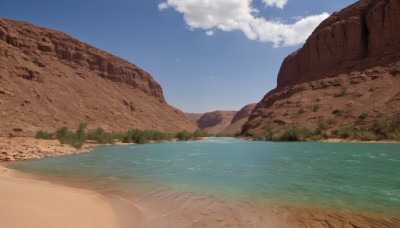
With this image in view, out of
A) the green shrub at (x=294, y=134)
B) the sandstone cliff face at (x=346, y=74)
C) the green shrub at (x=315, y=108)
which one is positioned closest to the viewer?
the green shrub at (x=294, y=134)

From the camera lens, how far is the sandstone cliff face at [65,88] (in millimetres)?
59125

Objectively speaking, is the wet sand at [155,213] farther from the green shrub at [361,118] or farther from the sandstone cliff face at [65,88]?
the green shrub at [361,118]

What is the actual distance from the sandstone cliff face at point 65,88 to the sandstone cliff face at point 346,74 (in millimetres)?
39796

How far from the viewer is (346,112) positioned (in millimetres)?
55094

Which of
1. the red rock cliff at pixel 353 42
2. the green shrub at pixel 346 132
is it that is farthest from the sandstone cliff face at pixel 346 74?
the green shrub at pixel 346 132

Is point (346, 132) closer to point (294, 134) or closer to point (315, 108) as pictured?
point (294, 134)

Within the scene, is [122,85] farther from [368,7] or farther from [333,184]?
[333,184]

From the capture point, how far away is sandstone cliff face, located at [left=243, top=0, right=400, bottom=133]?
183ft

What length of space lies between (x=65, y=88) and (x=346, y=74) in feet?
226

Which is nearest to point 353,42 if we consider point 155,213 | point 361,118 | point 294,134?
point 361,118

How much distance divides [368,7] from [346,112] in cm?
4145

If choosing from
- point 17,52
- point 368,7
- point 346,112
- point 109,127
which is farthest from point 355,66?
point 17,52

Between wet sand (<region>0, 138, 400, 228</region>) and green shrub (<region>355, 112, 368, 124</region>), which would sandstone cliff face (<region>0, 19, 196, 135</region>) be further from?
green shrub (<region>355, 112, 368, 124</region>)

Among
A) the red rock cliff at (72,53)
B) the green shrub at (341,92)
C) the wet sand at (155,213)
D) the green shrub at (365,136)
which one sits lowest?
the wet sand at (155,213)
